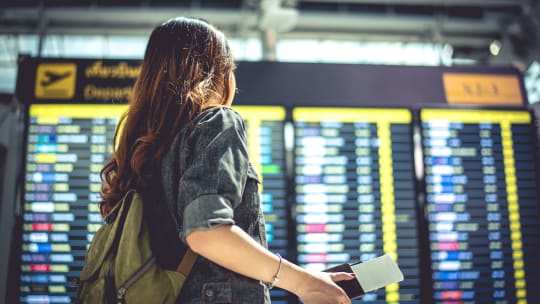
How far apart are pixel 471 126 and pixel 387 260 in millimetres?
2128

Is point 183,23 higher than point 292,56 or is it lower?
lower

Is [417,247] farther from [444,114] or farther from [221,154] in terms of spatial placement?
[221,154]

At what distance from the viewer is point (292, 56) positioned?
22.8ft

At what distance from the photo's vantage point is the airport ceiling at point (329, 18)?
5.60m

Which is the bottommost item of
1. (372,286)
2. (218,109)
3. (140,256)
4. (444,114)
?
(372,286)

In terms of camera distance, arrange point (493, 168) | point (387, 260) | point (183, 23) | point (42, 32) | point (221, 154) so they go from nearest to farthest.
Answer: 1. point (221, 154)
2. point (183, 23)
3. point (387, 260)
4. point (493, 168)
5. point (42, 32)

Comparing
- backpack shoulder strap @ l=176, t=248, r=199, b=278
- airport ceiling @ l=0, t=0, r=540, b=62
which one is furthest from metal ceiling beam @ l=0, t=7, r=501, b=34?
backpack shoulder strap @ l=176, t=248, r=199, b=278

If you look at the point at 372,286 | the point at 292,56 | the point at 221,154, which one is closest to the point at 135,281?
the point at 221,154

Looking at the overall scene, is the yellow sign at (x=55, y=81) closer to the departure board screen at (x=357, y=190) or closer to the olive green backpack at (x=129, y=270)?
the departure board screen at (x=357, y=190)

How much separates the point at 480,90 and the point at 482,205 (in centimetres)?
79

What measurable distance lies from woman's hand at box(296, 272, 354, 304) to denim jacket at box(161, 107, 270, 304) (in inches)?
4.1

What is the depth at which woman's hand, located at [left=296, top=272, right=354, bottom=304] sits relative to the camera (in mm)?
1240

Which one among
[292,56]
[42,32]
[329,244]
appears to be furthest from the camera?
[292,56]

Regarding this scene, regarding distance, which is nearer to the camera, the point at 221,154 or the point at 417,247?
the point at 221,154
